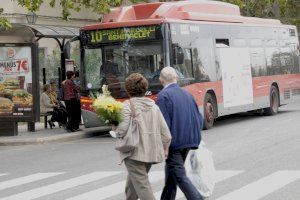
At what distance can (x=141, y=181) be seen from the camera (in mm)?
7711

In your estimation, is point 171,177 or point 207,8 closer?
point 171,177

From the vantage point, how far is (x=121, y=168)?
13125mm

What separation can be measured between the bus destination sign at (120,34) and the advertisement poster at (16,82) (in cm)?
180

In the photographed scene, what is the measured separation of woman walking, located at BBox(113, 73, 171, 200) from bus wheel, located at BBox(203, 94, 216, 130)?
1226cm

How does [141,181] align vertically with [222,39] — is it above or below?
below

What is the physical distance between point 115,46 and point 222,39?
373 centimetres

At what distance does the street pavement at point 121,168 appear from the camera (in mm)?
10234

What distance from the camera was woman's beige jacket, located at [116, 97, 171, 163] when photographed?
25.3 feet

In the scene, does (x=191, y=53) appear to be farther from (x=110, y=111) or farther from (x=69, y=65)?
(x=110, y=111)

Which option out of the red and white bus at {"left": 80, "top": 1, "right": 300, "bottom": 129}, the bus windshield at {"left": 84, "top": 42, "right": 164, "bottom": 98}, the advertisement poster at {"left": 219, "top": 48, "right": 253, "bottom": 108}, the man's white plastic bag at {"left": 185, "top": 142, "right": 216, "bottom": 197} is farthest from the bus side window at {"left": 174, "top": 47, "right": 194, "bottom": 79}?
the man's white plastic bag at {"left": 185, "top": 142, "right": 216, "bottom": 197}

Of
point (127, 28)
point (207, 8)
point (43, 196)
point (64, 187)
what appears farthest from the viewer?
point (207, 8)

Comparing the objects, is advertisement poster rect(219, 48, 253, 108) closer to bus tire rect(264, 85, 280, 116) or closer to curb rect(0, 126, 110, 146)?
bus tire rect(264, 85, 280, 116)

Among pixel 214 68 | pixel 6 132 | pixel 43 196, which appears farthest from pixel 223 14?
pixel 43 196

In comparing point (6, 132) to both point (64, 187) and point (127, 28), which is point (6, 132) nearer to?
point (127, 28)
